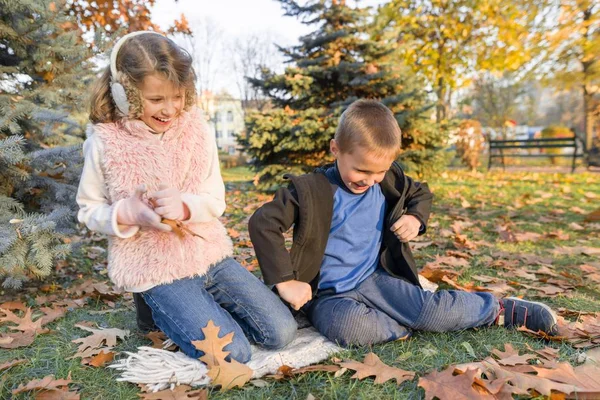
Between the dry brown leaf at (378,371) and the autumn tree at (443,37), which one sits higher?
the autumn tree at (443,37)

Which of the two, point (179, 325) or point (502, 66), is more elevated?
point (502, 66)

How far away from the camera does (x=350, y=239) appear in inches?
96.8

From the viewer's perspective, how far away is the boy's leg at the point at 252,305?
7.13 feet

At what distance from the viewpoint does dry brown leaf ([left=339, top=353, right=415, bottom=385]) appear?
70.5 inches

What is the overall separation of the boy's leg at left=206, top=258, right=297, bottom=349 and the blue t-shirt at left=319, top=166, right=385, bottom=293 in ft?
1.01

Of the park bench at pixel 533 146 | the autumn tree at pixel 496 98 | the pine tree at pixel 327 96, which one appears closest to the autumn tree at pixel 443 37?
the pine tree at pixel 327 96

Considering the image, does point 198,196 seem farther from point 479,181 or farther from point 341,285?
point 479,181

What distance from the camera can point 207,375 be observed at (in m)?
1.87

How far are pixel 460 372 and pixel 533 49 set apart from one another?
15.4ft

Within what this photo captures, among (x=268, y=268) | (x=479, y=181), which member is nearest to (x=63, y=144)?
(x=268, y=268)

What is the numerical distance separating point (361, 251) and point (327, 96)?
607 centimetres

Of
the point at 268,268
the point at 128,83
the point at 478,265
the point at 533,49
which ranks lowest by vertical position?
the point at 478,265

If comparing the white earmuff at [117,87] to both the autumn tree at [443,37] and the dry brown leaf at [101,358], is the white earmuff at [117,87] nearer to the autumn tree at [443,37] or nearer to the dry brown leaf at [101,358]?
the dry brown leaf at [101,358]

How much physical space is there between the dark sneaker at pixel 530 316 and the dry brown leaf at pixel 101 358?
1955mm
